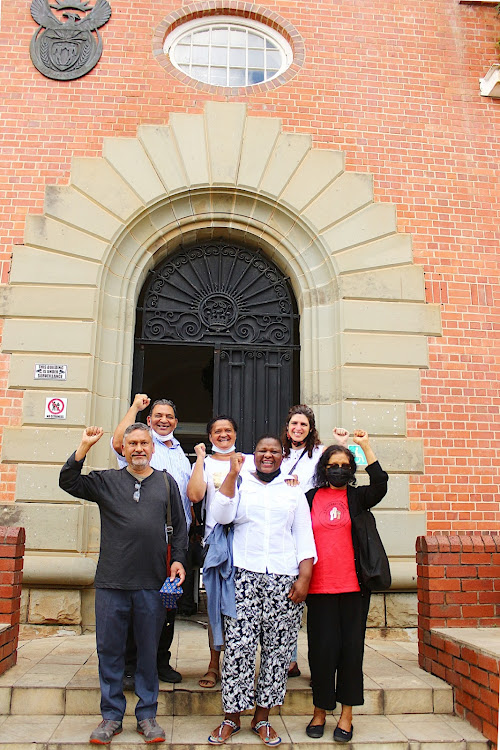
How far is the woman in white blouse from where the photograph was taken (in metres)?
3.96

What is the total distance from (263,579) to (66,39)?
6754 mm

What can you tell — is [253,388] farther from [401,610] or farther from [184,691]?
[184,691]

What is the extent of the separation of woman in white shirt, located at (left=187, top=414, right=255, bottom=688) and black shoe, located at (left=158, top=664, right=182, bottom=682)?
0.16 metres

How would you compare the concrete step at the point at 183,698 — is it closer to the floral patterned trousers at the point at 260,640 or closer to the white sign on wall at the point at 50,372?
the floral patterned trousers at the point at 260,640

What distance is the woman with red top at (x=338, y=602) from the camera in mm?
4062

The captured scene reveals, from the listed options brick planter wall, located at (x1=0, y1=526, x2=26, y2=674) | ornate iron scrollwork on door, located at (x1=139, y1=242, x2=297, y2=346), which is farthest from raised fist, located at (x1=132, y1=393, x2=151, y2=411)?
ornate iron scrollwork on door, located at (x1=139, y1=242, x2=297, y2=346)

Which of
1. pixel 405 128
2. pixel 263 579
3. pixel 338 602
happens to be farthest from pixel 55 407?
pixel 405 128

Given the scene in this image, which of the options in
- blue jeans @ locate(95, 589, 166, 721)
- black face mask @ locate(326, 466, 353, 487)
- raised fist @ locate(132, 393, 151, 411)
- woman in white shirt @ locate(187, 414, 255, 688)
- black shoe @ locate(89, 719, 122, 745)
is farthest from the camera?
raised fist @ locate(132, 393, 151, 411)

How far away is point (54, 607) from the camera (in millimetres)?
6328

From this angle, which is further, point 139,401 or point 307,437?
point 307,437

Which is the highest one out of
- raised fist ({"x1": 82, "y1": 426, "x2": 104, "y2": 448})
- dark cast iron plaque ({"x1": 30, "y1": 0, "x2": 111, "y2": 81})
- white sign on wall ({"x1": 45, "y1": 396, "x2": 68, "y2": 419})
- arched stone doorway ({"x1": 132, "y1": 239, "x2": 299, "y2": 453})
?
dark cast iron plaque ({"x1": 30, "y1": 0, "x2": 111, "y2": 81})

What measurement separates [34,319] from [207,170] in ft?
8.47

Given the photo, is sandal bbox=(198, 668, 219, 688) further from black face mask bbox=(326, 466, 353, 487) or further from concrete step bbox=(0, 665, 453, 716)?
black face mask bbox=(326, 466, 353, 487)

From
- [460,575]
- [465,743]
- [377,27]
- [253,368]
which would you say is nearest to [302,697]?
[465,743]
